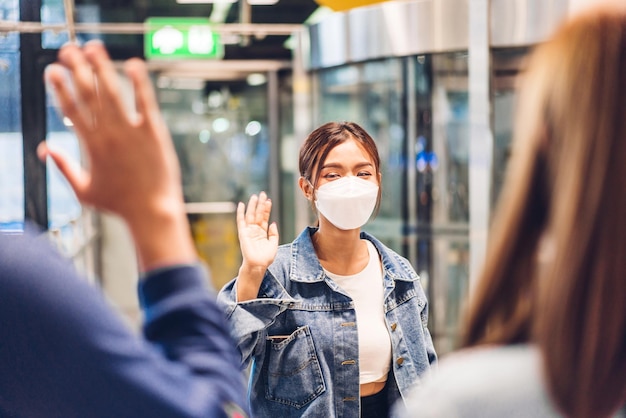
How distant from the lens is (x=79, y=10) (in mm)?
6918

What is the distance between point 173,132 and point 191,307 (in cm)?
774

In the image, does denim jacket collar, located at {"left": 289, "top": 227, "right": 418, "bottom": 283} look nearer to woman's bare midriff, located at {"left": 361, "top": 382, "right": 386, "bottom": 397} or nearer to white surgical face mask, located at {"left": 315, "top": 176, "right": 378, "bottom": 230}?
white surgical face mask, located at {"left": 315, "top": 176, "right": 378, "bottom": 230}

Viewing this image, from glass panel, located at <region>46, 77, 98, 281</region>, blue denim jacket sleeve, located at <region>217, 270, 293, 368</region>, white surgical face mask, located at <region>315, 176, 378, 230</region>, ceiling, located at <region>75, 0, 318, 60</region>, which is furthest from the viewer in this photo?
ceiling, located at <region>75, 0, 318, 60</region>

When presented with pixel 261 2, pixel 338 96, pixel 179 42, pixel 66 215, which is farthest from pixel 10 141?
pixel 261 2

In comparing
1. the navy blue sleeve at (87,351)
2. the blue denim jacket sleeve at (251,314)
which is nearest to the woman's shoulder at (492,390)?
the navy blue sleeve at (87,351)

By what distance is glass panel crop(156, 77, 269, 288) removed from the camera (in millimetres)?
8062

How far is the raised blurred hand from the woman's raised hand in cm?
114

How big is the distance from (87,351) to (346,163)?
1.59 metres

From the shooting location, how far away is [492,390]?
799 millimetres

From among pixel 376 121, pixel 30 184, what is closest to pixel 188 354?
pixel 376 121

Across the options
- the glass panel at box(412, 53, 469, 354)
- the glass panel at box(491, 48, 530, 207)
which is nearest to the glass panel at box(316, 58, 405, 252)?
the glass panel at box(412, 53, 469, 354)

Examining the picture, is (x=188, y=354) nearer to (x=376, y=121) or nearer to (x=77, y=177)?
(x=77, y=177)

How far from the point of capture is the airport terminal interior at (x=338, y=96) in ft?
14.1

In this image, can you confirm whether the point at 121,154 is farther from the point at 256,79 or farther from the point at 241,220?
the point at 256,79
